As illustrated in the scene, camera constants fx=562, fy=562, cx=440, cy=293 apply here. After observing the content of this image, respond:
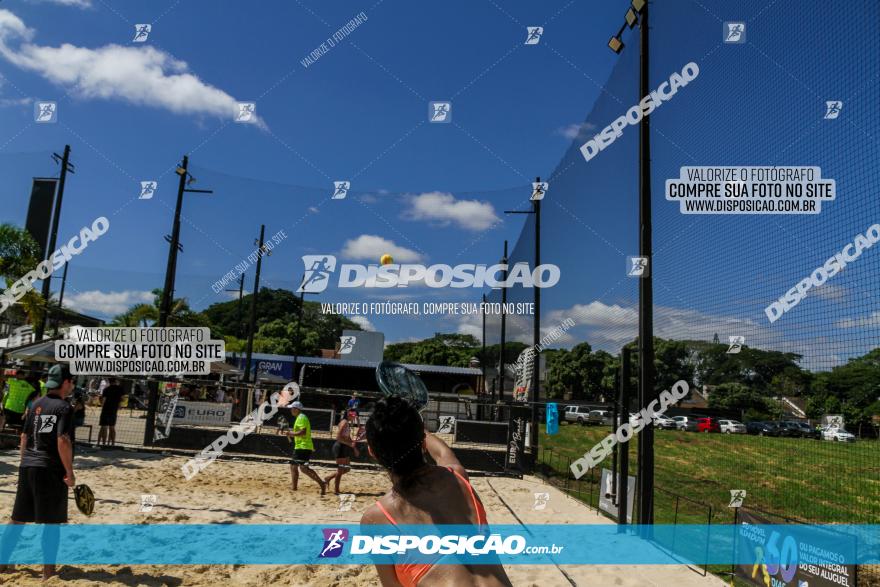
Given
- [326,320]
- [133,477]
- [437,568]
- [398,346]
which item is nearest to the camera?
[437,568]

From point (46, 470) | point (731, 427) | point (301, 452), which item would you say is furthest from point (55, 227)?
point (731, 427)

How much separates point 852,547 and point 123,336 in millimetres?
15434

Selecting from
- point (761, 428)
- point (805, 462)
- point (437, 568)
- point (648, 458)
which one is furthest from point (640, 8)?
point (761, 428)

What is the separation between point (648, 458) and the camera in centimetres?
745

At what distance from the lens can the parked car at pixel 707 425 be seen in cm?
2556

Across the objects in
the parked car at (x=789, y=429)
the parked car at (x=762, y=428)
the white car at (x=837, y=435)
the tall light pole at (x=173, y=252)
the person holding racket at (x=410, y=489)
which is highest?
the tall light pole at (x=173, y=252)

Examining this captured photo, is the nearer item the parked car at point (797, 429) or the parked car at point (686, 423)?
the parked car at point (797, 429)

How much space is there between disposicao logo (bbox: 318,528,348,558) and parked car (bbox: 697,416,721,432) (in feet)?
74.9

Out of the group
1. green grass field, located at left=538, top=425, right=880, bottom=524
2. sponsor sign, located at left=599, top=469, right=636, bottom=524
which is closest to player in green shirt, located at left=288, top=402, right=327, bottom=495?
sponsor sign, located at left=599, top=469, right=636, bottom=524

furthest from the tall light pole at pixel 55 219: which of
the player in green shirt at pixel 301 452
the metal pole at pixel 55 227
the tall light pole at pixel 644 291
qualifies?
the tall light pole at pixel 644 291

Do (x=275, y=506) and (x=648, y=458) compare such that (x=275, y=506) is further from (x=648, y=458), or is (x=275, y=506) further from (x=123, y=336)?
(x=123, y=336)

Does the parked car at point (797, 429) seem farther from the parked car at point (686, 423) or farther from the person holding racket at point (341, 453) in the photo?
the parked car at point (686, 423)

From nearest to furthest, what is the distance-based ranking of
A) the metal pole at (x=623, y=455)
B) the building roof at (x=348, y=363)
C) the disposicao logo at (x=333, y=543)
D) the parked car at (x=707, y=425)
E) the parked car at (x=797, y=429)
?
1. the disposicao logo at (x=333, y=543)
2. the metal pole at (x=623, y=455)
3. the parked car at (x=797, y=429)
4. the parked car at (x=707, y=425)
5. the building roof at (x=348, y=363)

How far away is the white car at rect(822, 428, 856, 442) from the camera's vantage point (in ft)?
32.0
